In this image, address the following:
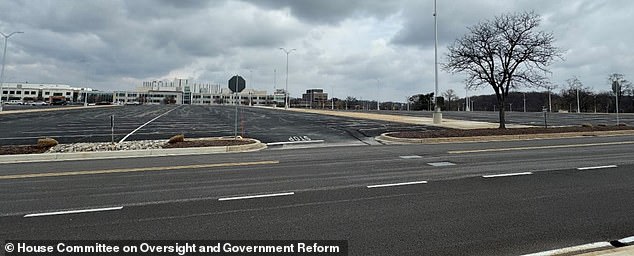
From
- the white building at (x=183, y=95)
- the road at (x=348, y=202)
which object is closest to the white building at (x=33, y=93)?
the white building at (x=183, y=95)

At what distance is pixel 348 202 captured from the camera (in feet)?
19.7

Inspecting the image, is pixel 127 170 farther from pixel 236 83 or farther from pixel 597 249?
pixel 597 249

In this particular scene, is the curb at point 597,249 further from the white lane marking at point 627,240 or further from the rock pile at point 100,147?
the rock pile at point 100,147

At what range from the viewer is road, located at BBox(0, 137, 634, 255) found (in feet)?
14.7

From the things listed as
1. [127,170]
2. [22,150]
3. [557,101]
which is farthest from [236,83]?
[557,101]

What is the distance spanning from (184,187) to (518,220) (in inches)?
227

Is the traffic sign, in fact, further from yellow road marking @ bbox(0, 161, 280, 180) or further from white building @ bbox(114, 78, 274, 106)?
white building @ bbox(114, 78, 274, 106)

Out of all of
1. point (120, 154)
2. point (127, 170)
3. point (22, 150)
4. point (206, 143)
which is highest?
point (206, 143)

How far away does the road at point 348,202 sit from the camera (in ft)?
14.7

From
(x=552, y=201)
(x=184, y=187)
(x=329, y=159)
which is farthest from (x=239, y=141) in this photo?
(x=552, y=201)

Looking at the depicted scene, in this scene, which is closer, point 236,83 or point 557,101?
point 236,83

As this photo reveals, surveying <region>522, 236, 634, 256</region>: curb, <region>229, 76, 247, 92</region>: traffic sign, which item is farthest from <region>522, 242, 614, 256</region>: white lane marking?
<region>229, 76, 247, 92</region>: traffic sign

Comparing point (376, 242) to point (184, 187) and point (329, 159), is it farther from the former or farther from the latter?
point (329, 159)

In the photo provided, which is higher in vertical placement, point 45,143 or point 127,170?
point 45,143
